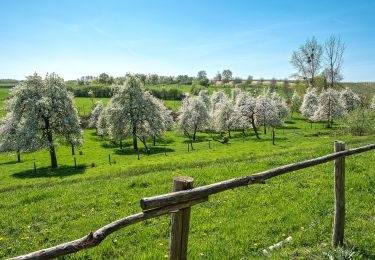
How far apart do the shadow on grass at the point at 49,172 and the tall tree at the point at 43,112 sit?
8.41ft

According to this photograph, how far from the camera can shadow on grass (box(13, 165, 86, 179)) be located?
43.5 m

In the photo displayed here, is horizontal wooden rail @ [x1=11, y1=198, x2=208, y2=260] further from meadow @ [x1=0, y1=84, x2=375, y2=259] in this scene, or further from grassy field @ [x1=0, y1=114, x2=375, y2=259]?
meadow @ [x1=0, y1=84, x2=375, y2=259]

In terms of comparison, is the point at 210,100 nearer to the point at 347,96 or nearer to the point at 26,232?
the point at 347,96

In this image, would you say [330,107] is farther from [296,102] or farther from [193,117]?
[193,117]

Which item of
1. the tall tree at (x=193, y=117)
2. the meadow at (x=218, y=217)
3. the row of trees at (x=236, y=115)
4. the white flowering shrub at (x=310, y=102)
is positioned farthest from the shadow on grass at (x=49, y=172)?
the white flowering shrub at (x=310, y=102)

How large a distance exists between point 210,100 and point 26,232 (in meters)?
104

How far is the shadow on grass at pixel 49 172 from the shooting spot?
43531 millimetres

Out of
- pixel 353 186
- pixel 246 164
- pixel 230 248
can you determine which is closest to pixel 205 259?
pixel 230 248

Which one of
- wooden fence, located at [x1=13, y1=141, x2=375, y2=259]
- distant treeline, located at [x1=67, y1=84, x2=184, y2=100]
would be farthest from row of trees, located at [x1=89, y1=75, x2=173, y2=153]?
distant treeline, located at [x1=67, y1=84, x2=184, y2=100]

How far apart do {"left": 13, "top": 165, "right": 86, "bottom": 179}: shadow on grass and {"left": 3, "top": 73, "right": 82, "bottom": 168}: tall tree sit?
8.41 feet

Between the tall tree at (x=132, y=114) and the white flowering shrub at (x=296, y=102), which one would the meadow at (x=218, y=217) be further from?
the white flowering shrub at (x=296, y=102)

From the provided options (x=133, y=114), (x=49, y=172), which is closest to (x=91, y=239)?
(x=49, y=172)

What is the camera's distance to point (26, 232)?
11.0 meters

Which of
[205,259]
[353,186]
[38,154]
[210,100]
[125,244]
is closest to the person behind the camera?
[205,259]
